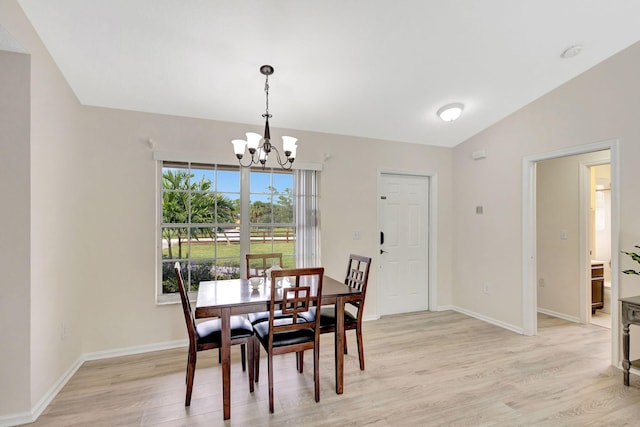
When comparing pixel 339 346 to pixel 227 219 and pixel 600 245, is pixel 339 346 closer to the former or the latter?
pixel 227 219

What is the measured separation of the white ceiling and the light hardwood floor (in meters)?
2.51

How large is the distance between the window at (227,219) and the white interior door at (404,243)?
1.08 m

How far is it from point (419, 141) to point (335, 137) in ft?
4.15

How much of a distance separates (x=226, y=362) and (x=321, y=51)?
2454 mm

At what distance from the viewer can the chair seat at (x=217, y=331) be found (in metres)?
2.30

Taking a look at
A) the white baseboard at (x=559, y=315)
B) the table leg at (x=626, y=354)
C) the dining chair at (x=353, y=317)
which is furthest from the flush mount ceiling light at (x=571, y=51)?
the white baseboard at (x=559, y=315)

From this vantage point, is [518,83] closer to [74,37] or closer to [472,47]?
[472,47]

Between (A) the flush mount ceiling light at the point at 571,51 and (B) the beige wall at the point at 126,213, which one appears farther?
(B) the beige wall at the point at 126,213

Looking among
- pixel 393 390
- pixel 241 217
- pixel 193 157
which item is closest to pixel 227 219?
pixel 241 217

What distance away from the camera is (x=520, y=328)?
3773 millimetres

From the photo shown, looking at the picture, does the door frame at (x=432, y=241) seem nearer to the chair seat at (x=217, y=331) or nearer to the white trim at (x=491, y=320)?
the white trim at (x=491, y=320)

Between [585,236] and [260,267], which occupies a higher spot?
[585,236]

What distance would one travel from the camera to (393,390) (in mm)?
2502

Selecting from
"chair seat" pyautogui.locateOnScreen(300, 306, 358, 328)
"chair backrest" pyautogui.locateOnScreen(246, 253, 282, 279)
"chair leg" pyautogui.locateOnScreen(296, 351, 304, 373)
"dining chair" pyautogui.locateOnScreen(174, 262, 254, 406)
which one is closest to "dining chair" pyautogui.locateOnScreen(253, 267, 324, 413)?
"dining chair" pyautogui.locateOnScreen(174, 262, 254, 406)
